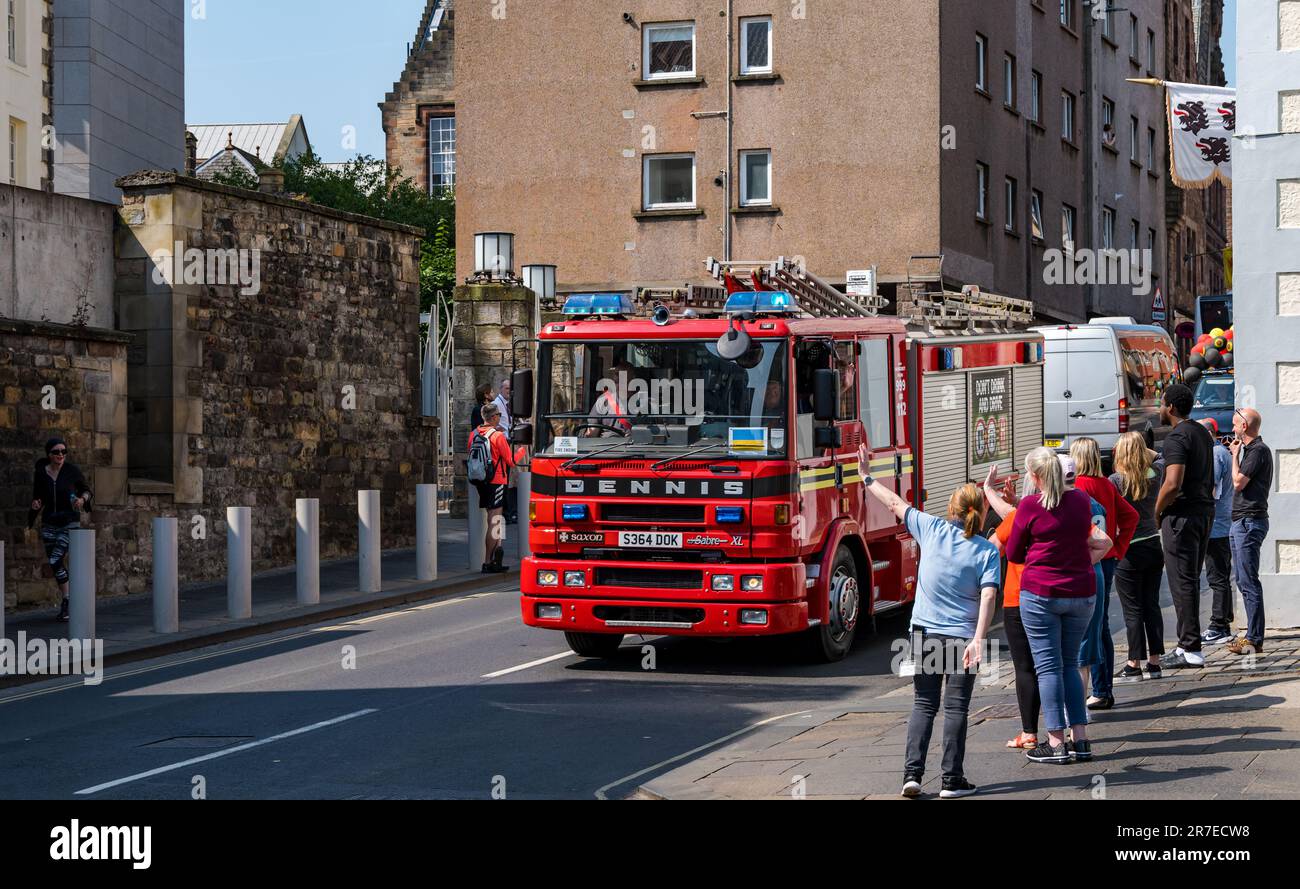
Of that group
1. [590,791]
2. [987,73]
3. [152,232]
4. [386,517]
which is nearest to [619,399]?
[590,791]

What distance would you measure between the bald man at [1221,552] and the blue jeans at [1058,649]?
366 centimetres

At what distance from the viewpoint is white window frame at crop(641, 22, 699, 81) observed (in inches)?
1396

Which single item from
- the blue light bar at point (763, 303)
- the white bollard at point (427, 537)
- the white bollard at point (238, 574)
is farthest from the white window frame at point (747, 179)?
the blue light bar at point (763, 303)

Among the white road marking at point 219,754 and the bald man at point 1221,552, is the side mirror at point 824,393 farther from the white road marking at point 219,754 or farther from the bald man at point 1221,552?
the white road marking at point 219,754

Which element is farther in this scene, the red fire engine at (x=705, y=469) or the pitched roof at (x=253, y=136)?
the pitched roof at (x=253, y=136)

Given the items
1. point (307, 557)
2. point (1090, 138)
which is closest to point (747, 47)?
point (1090, 138)

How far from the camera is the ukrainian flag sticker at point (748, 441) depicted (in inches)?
477

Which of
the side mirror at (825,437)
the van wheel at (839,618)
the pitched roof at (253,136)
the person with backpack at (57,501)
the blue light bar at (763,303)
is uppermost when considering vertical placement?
the pitched roof at (253,136)

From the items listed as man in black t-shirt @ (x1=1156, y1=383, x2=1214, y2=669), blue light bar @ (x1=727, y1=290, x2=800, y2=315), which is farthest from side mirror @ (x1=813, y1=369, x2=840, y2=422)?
man in black t-shirt @ (x1=1156, y1=383, x2=1214, y2=669)

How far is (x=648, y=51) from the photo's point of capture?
3588 cm

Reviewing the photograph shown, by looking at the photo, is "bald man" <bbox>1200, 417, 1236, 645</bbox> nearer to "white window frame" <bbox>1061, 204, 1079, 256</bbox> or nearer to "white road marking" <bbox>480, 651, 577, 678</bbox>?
"white road marking" <bbox>480, 651, 577, 678</bbox>

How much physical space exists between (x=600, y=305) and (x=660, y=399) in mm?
1155

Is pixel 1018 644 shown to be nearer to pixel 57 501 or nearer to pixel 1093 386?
pixel 57 501

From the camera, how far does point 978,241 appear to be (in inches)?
1436
